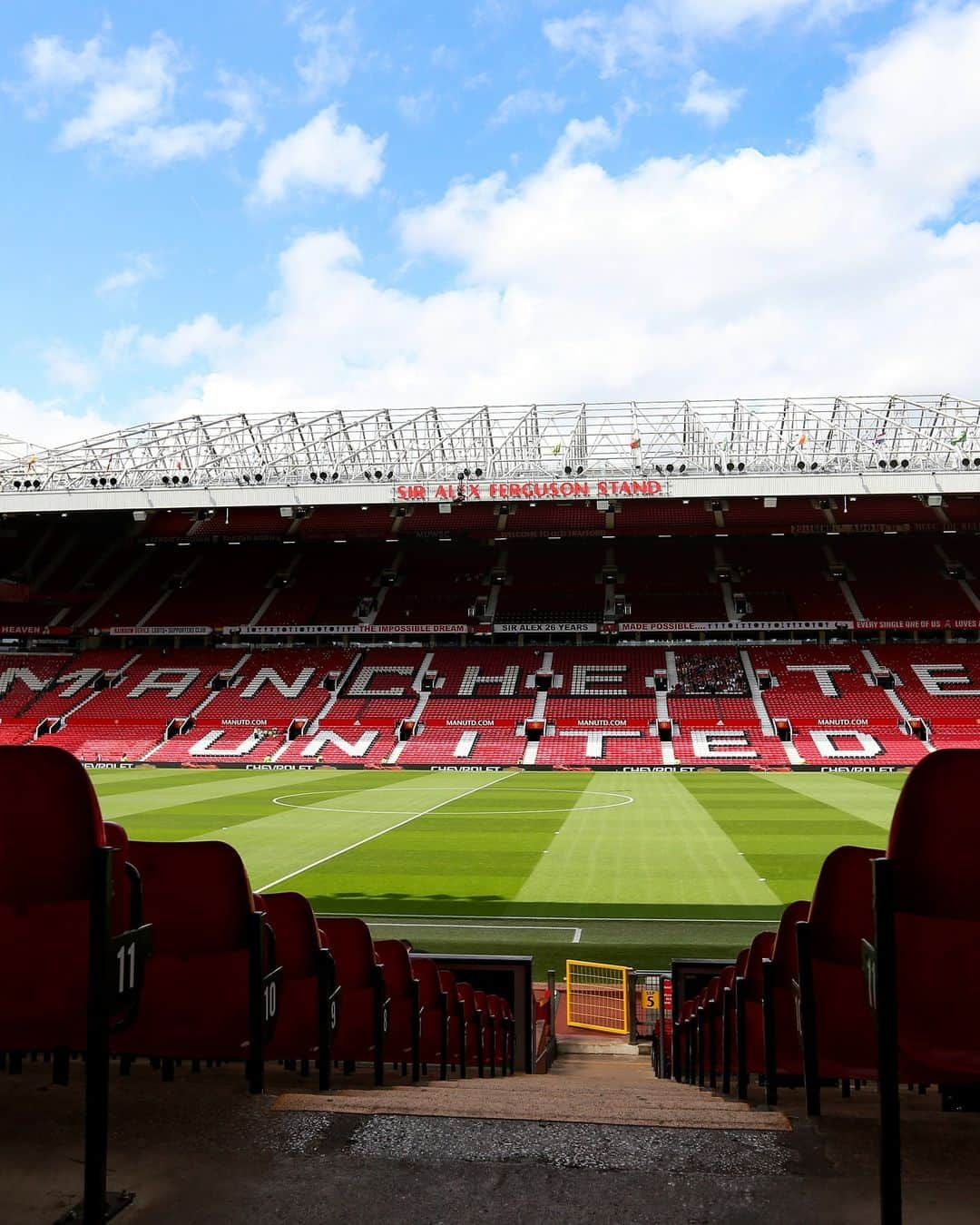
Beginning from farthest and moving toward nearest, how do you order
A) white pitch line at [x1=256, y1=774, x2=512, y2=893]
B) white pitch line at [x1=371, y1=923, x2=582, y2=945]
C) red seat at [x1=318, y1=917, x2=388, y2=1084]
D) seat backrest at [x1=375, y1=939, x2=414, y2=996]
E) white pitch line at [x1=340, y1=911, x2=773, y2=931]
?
white pitch line at [x1=256, y1=774, x2=512, y2=893] < white pitch line at [x1=340, y1=911, x2=773, y2=931] < white pitch line at [x1=371, y1=923, x2=582, y2=945] < seat backrest at [x1=375, y1=939, x2=414, y2=996] < red seat at [x1=318, y1=917, x2=388, y2=1084]

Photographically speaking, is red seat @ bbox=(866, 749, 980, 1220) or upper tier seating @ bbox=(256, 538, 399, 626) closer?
red seat @ bbox=(866, 749, 980, 1220)

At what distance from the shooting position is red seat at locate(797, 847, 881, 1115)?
8.55 feet

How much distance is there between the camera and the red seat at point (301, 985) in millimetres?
3311

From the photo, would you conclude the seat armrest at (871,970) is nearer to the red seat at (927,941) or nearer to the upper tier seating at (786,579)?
the red seat at (927,941)

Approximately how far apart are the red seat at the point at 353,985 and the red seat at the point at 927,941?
2706 millimetres

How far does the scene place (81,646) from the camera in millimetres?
54094

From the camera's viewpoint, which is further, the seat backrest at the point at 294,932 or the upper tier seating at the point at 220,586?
the upper tier seating at the point at 220,586

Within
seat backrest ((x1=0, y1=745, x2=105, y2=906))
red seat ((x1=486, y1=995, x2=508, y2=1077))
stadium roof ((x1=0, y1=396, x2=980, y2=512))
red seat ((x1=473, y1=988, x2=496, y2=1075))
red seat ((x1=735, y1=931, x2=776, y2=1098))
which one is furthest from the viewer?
stadium roof ((x1=0, y1=396, x2=980, y2=512))

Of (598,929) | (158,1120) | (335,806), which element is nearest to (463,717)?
(335,806)

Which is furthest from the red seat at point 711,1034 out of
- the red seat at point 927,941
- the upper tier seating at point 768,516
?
the upper tier seating at point 768,516

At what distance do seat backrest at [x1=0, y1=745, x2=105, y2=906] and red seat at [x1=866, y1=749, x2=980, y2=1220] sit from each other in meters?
1.84

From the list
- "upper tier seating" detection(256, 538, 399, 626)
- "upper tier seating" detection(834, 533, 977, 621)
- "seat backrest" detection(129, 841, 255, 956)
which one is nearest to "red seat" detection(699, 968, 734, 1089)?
"seat backrest" detection(129, 841, 255, 956)

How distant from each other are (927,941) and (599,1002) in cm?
961

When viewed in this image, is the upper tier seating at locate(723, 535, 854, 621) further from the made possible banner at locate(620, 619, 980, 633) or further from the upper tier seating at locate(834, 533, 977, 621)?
the upper tier seating at locate(834, 533, 977, 621)
